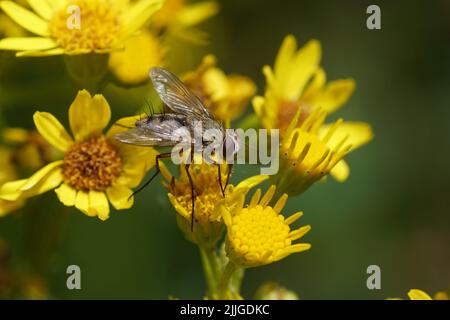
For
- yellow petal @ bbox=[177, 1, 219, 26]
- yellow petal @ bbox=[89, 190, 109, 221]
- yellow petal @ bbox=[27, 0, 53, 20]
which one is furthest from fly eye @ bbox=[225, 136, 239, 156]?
yellow petal @ bbox=[177, 1, 219, 26]

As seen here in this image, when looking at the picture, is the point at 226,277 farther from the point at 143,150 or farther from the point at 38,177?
the point at 38,177

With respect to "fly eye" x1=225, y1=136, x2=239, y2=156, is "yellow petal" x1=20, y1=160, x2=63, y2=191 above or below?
below

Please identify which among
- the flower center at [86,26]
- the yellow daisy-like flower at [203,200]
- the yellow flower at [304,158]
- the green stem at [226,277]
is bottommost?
the green stem at [226,277]

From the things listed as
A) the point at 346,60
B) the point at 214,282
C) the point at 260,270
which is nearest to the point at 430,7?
the point at 346,60

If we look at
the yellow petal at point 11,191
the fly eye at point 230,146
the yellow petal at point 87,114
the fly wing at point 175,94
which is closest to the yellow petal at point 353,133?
the fly wing at point 175,94

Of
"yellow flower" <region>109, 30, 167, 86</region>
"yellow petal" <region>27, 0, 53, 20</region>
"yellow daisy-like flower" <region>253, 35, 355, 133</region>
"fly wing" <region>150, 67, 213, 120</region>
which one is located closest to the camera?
"fly wing" <region>150, 67, 213, 120</region>

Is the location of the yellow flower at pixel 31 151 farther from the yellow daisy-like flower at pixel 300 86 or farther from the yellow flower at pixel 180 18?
the yellow daisy-like flower at pixel 300 86

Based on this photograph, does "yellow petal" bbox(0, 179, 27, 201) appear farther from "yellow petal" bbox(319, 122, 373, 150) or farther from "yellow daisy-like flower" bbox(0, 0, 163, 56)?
"yellow petal" bbox(319, 122, 373, 150)

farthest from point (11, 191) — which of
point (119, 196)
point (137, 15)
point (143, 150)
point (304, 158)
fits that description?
point (304, 158)
